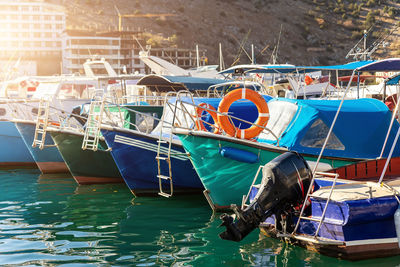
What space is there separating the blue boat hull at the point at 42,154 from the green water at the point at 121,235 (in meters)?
3.62

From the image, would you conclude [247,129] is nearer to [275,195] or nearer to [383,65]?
[275,195]

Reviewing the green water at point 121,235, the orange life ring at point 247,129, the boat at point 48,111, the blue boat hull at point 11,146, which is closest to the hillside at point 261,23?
the boat at point 48,111

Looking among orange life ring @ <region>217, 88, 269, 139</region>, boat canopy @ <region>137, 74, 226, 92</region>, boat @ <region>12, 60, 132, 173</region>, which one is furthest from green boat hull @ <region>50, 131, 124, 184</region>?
orange life ring @ <region>217, 88, 269, 139</region>

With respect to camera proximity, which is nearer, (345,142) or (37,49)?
(345,142)

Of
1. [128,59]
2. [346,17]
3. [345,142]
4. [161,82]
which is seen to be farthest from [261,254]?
[346,17]

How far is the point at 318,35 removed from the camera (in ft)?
374

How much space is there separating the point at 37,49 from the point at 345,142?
3272 inches

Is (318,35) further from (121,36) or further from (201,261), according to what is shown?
(201,261)

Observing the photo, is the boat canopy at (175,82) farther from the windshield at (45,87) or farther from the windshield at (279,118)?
the windshield at (45,87)

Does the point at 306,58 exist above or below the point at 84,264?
above

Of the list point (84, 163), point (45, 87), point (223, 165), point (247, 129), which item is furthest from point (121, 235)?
point (45, 87)

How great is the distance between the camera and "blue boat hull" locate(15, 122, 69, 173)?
61.4ft

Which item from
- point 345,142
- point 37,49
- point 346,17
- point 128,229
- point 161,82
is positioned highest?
point 346,17

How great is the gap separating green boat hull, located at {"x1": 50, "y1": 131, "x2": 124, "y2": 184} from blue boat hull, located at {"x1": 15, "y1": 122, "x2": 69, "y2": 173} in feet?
8.10
